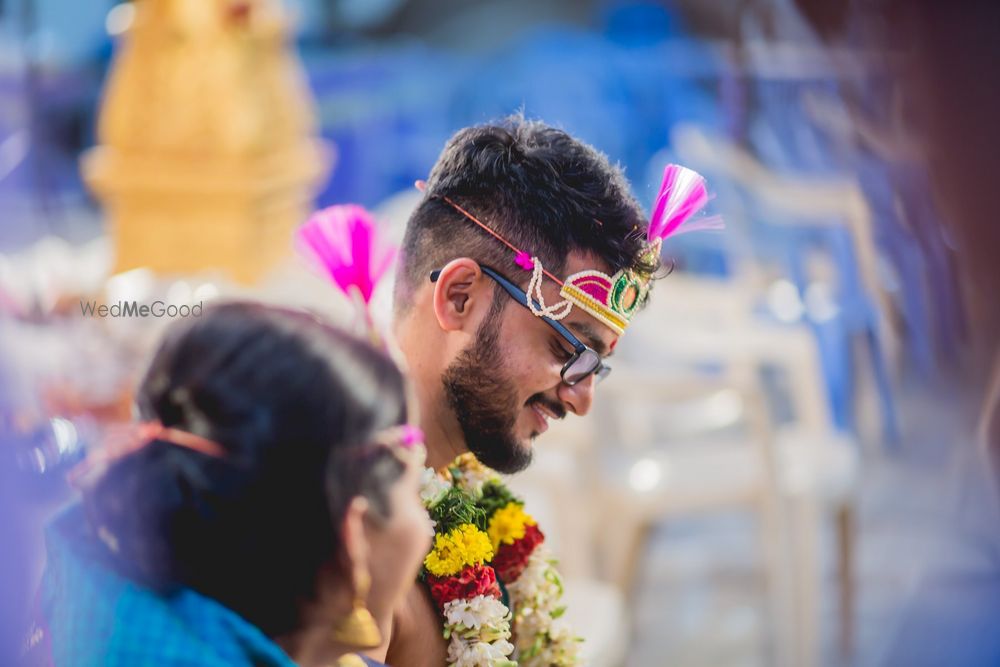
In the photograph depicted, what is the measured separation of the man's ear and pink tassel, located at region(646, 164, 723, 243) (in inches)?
9.4

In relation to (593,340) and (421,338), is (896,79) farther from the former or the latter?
(421,338)

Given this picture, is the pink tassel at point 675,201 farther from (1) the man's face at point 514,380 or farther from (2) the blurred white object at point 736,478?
(2) the blurred white object at point 736,478

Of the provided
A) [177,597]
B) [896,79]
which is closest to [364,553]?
[177,597]

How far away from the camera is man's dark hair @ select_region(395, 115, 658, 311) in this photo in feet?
4.63

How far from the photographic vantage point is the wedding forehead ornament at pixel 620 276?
1.41 m

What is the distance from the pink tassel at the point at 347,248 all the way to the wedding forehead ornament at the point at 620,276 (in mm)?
114

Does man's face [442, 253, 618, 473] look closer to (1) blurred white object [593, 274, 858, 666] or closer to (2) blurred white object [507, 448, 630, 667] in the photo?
(2) blurred white object [507, 448, 630, 667]

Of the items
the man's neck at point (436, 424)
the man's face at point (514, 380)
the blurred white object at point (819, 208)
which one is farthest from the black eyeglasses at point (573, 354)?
the blurred white object at point (819, 208)

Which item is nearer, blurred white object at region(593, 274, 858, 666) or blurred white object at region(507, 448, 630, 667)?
blurred white object at region(507, 448, 630, 667)

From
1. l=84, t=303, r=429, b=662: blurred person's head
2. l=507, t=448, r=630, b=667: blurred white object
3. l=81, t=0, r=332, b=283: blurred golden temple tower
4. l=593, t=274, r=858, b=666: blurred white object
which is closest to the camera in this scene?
l=84, t=303, r=429, b=662: blurred person's head

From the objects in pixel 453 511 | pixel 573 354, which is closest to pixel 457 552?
pixel 453 511

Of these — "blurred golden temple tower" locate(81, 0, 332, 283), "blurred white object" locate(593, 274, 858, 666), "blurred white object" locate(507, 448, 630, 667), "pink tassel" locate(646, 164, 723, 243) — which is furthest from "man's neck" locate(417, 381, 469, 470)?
"blurred golden temple tower" locate(81, 0, 332, 283)

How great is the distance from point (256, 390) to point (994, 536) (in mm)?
2469

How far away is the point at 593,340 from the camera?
1464 millimetres
